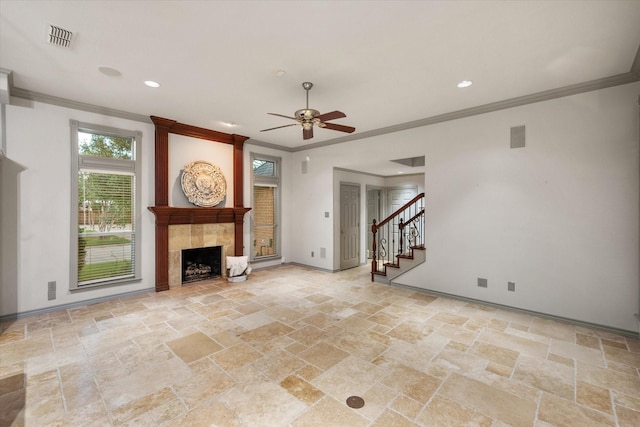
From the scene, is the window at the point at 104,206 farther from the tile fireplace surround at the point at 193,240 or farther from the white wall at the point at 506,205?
the tile fireplace surround at the point at 193,240

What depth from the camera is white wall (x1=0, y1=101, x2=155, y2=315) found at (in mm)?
3779

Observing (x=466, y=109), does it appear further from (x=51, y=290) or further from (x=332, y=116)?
(x=51, y=290)

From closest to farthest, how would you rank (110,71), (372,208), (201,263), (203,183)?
(110,71), (203,183), (201,263), (372,208)

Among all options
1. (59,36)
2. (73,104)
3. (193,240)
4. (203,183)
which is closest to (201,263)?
(193,240)

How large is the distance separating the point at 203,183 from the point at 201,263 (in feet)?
5.72

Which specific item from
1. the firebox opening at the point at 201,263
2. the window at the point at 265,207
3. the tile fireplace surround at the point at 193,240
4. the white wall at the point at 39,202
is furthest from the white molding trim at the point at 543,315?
the white wall at the point at 39,202

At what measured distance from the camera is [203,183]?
5.54 metres

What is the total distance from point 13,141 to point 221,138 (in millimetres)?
2991

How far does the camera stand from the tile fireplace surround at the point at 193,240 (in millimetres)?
5172

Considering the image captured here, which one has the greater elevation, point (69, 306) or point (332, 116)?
point (332, 116)

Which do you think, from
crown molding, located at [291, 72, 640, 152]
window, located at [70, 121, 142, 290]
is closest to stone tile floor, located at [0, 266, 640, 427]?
window, located at [70, 121, 142, 290]

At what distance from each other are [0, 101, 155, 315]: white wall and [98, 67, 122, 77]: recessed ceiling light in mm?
1474

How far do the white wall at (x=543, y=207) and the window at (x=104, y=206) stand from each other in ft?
16.0

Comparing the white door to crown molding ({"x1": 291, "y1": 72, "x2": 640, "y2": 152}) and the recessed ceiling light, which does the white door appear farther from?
the recessed ceiling light
